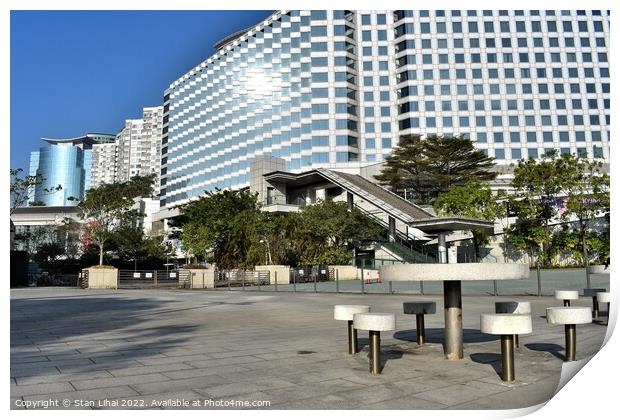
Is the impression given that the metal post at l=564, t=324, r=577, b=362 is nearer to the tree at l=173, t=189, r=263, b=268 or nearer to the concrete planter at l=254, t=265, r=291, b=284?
the concrete planter at l=254, t=265, r=291, b=284

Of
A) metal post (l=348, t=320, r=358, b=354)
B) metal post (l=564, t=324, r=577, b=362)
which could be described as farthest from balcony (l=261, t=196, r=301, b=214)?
metal post (l=564, t=324, r=577, b=362)

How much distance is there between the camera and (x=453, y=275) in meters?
5.67

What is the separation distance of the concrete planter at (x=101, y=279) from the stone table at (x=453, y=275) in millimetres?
28687

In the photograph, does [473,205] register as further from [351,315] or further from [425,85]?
[425,85]

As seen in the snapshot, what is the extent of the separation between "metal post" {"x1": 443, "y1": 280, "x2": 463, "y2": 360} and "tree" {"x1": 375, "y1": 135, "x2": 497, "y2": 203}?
4917 cm

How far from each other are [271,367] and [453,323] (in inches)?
96.5

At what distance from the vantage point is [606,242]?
36750 millimetres

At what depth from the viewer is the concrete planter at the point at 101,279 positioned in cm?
3139

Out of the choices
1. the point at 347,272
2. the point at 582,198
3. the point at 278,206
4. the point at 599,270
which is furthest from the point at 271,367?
the point at 278,206

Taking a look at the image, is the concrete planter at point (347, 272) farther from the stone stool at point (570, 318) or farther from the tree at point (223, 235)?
the stone stool at point (570, 318)

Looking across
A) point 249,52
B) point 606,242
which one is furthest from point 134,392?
point 249,52

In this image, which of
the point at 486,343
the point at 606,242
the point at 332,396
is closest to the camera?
the point at 332,396

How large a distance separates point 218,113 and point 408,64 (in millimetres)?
34038

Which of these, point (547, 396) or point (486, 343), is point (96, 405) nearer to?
point (547, 396)
